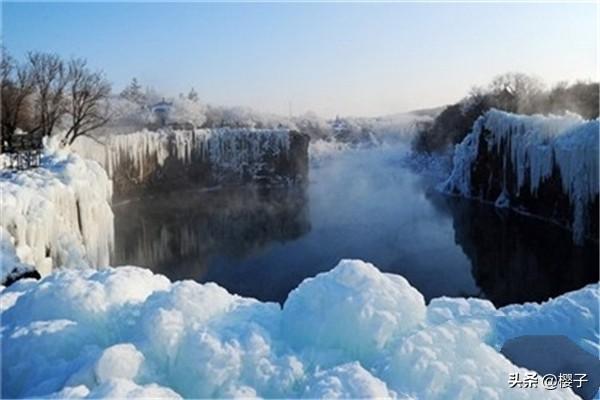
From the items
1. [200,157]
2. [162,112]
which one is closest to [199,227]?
[200,157]

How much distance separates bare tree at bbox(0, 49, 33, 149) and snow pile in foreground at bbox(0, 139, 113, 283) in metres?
5.46

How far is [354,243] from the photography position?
16797 mm

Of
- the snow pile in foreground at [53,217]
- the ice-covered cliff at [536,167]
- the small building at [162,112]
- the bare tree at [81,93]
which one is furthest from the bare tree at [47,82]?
the small building at [162,112]

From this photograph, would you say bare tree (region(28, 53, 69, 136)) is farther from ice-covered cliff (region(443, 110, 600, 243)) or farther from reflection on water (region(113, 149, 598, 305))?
ice-covered cliff (region(443, 110, 600, 243))

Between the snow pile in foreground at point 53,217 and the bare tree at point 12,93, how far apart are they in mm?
5461

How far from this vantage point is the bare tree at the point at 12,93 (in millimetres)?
16594

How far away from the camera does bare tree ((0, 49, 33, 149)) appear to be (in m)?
16.6

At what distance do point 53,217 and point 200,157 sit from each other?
90.8 feet

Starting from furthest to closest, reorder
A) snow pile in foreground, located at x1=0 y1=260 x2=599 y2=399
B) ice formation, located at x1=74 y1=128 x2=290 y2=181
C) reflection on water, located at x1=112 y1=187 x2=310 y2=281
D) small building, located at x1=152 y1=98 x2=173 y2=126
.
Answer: small building, located at x1=152 y1=98 x2=173 y2=126
ice formation, located at x1=74 y1=128 x2=290 y2=181
reflection on water, located at x1=112 y1=187 x2=310 y2=281
snow pile in foreground, located at x1=0 y1=260 x2=599 y2=399

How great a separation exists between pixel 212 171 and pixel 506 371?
1346 inches

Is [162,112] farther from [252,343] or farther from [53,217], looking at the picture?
[252,343]

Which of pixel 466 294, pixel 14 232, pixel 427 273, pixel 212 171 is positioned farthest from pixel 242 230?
pixel 212 171

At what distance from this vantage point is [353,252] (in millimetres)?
15711

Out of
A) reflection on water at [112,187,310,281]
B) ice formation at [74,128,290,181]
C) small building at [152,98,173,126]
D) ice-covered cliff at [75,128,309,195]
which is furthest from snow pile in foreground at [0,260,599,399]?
small building at [152,98,173,126]
